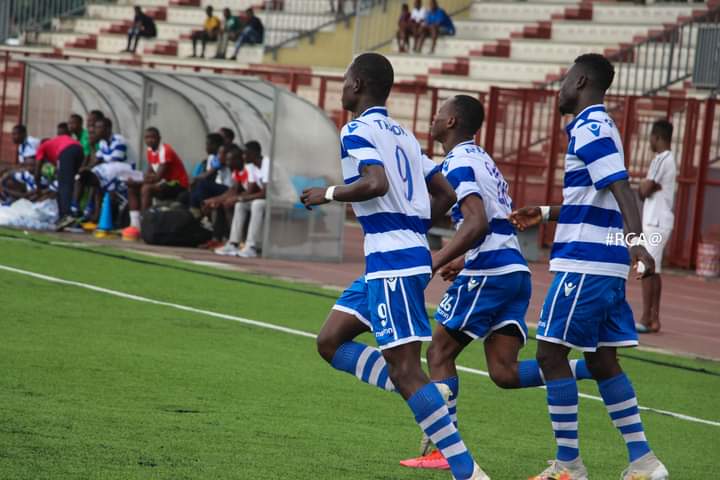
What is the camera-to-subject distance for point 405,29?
3253 centimetres

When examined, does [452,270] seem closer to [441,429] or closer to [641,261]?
[641,261]

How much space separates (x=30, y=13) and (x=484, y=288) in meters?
36.0

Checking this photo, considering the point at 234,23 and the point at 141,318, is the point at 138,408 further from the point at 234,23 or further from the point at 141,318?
the point at 234,23

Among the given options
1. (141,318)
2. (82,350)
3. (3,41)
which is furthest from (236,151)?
(3,41)

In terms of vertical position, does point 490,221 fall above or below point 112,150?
above

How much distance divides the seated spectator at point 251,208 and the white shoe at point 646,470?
468 inches

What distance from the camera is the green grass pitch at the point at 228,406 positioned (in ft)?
20.2

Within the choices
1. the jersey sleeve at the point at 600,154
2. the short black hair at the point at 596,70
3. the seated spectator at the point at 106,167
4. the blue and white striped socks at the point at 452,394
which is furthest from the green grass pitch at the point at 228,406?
the seated spectator at the point at 106,167

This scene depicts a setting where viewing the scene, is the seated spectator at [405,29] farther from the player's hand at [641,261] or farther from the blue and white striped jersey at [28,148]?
the player's hand at [641,261]

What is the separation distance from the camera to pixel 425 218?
5.93 m

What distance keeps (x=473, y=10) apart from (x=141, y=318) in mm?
23391

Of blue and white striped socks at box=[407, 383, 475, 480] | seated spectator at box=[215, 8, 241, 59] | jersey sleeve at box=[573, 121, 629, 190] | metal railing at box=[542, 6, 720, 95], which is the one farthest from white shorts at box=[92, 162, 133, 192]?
seated spectator at box=[215, 8, 241, 59]

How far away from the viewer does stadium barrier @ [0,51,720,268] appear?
2067 centimetres

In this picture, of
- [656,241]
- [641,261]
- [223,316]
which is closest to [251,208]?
[223,316]
